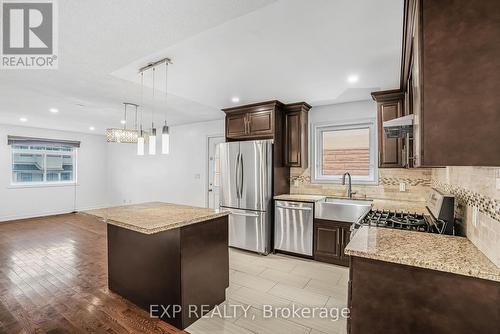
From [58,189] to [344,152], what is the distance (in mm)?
7816

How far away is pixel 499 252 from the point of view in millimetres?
1117

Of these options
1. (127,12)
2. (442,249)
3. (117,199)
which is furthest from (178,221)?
(117,199)

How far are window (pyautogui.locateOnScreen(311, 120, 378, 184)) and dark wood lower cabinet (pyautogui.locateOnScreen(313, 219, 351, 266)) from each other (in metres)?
0.89

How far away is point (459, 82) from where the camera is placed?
111cm

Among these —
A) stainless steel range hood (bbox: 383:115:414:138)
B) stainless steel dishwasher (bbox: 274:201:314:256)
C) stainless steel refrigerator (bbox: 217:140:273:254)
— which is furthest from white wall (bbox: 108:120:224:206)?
stainless steel range hood (bbox: 383:115:414:138)

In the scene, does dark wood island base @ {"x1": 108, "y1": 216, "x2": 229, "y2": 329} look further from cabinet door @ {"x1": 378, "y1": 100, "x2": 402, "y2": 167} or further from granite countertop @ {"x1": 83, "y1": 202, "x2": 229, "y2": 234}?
cabinet door @ {"x1": 378, "y1": 100, "x2": 402, "y2": 167}

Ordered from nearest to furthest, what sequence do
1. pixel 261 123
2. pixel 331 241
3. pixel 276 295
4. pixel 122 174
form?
pixel 276 295
pixel 331 241
pixel 261 123
pixel 122 174

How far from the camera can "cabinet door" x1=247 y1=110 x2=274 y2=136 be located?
154 inches

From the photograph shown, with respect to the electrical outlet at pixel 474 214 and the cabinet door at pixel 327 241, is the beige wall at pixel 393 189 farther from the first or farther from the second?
the electrical outlet at pixel 474 214

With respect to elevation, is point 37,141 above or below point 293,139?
above

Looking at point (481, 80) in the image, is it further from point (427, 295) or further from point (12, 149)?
point (12, 149)

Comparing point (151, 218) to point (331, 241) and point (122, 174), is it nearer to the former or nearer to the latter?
point (331, 241)

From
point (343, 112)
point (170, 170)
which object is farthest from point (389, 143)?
point (170, 170)

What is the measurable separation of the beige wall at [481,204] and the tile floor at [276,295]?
4.31 feet
